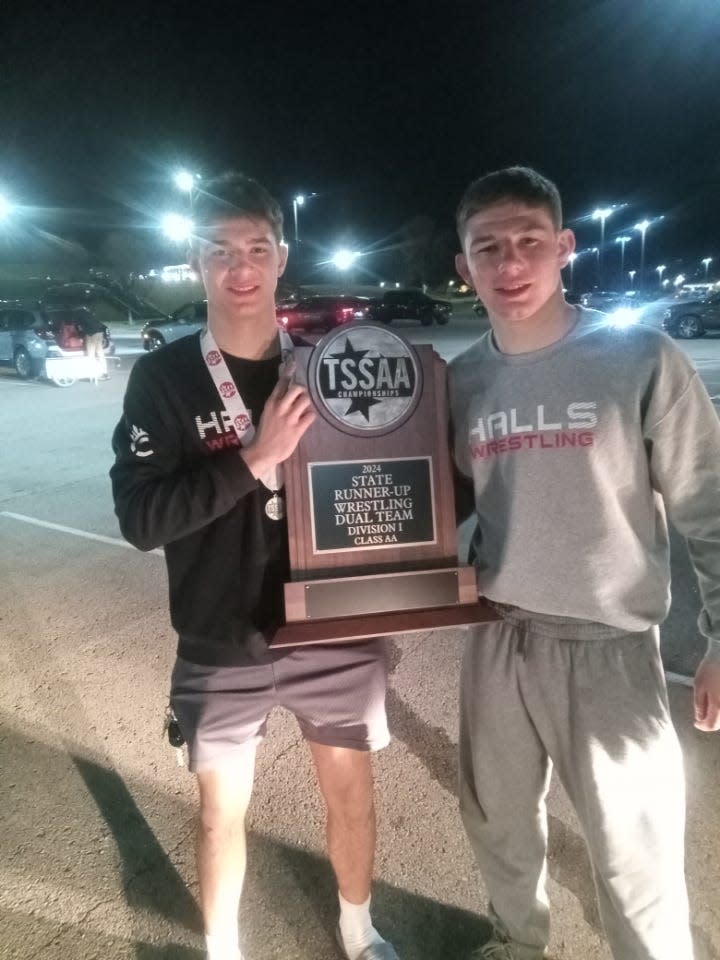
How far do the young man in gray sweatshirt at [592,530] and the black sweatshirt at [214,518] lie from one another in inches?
24.9

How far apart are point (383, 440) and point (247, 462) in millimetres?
403

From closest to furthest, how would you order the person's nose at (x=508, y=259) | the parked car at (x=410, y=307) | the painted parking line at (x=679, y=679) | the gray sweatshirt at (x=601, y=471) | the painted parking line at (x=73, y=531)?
the gray sweatshirt at (x=601, y=471), the person's nose at (x=508, y=259), the painted parking line at (x=679, y=679), the painted parking line at (x=73, y=531), the parked car at (x=410, y=307)

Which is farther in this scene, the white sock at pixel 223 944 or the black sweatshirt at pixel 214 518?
the white sock at pixel 223 944

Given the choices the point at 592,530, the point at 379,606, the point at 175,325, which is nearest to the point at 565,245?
the point at 592,530

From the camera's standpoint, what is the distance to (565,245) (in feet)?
6.49

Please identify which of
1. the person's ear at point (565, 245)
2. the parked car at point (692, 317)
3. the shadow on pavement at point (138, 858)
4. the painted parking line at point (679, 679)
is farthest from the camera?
the parked car at point (692, 317)

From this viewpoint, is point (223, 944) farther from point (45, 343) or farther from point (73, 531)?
point (45, 343)

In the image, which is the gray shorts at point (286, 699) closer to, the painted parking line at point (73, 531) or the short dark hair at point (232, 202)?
the short dark hair at point (232, 202)

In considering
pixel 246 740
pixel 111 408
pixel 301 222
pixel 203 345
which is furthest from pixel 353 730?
pixel 301 222

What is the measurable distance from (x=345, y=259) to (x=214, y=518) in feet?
215

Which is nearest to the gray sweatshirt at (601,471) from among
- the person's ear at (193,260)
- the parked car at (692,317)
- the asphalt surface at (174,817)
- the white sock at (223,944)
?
the person's ear at (193,260)

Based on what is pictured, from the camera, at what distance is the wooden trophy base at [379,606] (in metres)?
1.84

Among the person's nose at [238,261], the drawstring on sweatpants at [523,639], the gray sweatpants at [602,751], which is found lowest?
the gray sweatpants at [602,751]

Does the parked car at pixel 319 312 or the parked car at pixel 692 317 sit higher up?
the parked car at pixel 319 312
